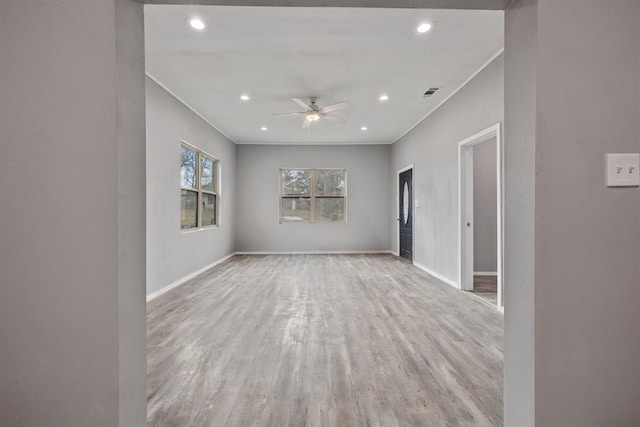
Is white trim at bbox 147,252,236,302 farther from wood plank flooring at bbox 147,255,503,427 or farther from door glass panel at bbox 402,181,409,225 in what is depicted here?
door glass panel at bbox 402,181,409,225

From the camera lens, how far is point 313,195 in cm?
803

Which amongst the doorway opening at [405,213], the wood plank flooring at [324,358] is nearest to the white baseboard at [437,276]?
the wood plank flooring at [324,358]

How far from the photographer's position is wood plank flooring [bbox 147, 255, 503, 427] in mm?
1673

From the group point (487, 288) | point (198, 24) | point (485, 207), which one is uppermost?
point (198, 24)

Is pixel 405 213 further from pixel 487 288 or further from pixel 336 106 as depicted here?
pixel 336 106

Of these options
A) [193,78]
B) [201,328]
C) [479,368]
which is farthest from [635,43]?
[193,78]

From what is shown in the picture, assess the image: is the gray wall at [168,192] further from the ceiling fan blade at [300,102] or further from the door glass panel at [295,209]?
the door glass panel at [295,209]

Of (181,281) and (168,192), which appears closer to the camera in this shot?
(168,192)

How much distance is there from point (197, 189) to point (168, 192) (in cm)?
126

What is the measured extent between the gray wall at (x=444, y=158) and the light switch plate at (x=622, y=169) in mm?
2527

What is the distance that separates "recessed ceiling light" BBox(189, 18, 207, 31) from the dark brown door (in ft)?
16.1

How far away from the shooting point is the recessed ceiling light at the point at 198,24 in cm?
267

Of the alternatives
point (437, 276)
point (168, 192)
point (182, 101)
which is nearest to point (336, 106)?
point (182, 101)

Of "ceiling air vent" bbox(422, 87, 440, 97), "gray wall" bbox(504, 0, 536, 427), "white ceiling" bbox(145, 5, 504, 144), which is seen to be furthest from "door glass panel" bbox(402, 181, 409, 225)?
"gray wall" bbox(504, 0, 536, 427)
